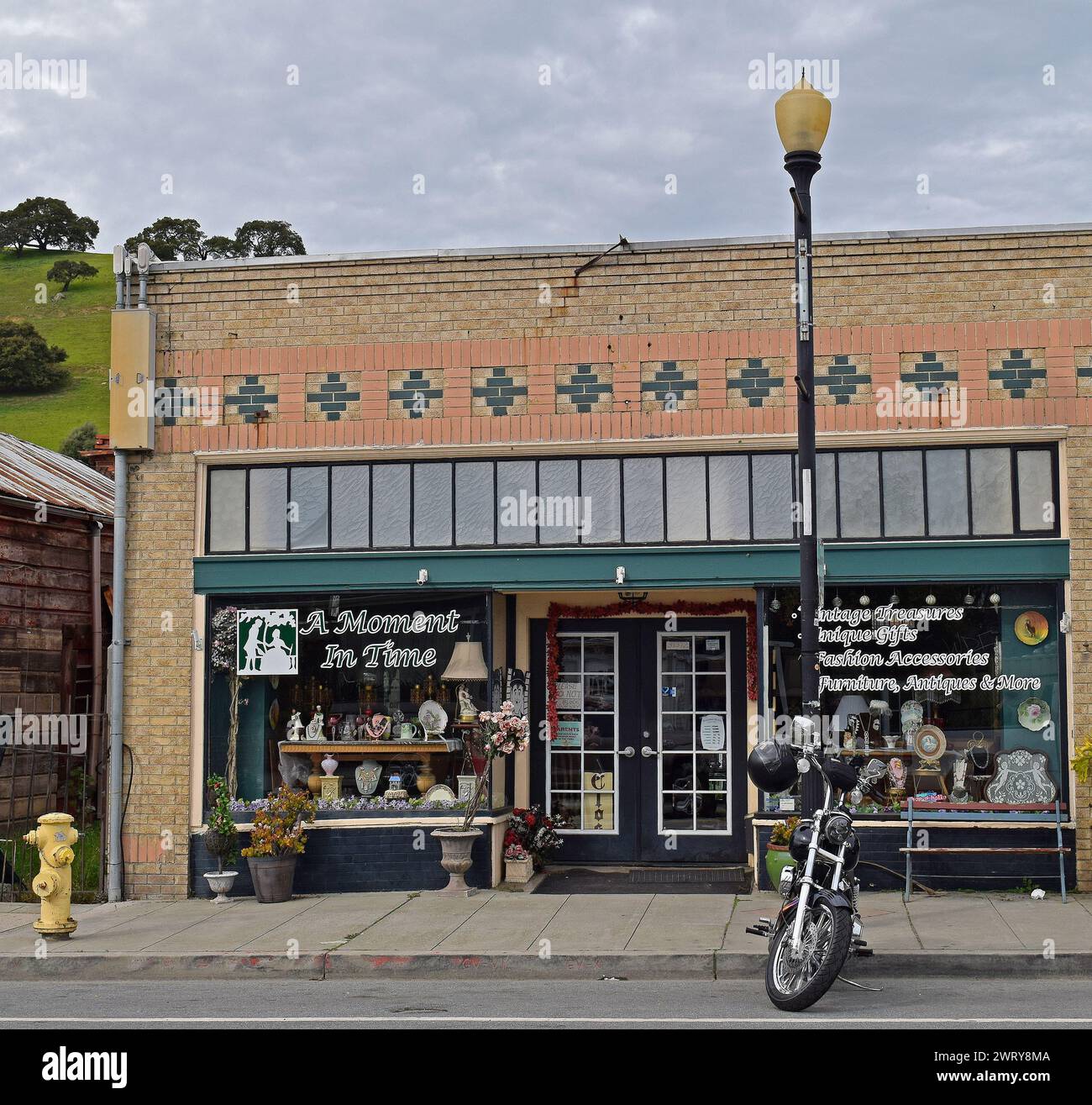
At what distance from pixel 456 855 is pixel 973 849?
178 inches

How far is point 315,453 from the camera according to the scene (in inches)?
502

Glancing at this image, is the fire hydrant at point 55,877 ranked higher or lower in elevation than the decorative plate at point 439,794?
lower

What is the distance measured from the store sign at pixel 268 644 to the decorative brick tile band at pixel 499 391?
2.67 metres

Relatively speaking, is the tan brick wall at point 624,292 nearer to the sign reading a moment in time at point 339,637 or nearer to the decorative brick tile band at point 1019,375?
the decorative brick tile band at point 1019,375

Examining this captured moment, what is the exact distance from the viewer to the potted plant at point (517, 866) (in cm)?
A: 1238

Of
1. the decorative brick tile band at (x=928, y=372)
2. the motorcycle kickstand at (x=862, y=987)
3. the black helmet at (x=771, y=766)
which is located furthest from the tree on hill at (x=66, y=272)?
the motorcycle kickstand at (x=862, y=987)

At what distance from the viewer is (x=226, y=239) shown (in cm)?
7694

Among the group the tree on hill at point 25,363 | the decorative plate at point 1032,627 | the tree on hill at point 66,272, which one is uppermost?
the tree on hill at point 66,272

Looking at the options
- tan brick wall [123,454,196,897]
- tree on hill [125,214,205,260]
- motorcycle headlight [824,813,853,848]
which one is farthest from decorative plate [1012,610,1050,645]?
tree on hill [125,214,205,260]

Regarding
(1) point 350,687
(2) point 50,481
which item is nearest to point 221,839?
(1) point 350,687

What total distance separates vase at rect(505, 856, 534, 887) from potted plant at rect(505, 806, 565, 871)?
0.16m

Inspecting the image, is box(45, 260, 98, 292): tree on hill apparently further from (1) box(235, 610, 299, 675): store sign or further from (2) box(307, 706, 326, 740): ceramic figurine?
(2) box(307, 706, 326, 740): ceramic figurine

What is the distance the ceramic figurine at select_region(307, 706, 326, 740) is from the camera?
1279 centimetres
